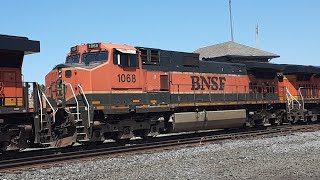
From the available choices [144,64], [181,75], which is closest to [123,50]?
[144,64]

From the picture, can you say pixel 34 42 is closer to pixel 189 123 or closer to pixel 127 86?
pixel 127 86

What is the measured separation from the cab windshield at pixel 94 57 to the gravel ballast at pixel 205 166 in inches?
161

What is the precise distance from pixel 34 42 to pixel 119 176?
5199mm

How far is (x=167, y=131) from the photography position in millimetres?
16172

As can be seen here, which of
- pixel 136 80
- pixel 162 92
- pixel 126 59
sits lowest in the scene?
pixel 162 92

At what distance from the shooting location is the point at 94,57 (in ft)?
45.9

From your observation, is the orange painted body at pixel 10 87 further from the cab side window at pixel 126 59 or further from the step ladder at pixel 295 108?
the step ladder at pixel 295 108

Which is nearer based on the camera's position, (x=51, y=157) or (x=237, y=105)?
(x=51, y=157)

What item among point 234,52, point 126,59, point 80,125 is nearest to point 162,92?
point 126,59

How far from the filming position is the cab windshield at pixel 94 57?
45.4 feet

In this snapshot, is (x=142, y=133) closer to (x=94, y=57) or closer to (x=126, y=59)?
(x=126, y=59)

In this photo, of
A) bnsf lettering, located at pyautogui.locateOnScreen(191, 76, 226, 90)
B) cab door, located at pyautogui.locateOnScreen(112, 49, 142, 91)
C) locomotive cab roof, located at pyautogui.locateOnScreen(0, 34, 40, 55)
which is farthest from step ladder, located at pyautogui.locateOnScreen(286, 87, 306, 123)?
locomotive cab roof, located at pyautogui.locateOnScreen(0, 34, 40, 55)

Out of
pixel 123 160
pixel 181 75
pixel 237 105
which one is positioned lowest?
pixel 123 160

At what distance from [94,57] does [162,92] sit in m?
3.24
